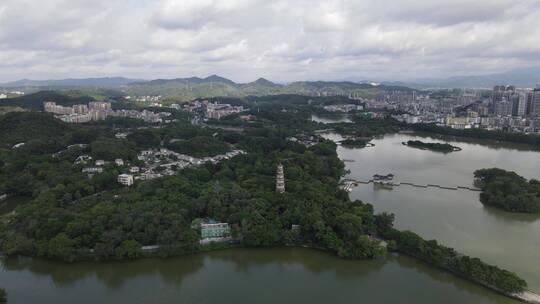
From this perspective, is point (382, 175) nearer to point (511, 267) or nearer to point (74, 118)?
point (511, 267)

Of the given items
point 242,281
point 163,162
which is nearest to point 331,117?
point 163,162

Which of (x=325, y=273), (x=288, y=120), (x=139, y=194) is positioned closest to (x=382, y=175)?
(x=325, y=273)

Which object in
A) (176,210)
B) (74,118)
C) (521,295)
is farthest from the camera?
(74,118)

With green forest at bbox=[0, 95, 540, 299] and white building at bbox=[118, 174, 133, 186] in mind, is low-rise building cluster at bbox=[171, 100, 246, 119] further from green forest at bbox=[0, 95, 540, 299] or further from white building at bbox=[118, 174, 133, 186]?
white building at bbox=[118, 174, 133, 186]

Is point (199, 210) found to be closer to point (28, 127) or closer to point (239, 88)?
point (28, 127)

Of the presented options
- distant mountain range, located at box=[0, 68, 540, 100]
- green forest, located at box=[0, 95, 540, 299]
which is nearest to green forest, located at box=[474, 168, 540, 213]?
green forest, located at box=[0, 95, 540, 299]

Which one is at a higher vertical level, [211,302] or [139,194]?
[139,194]
